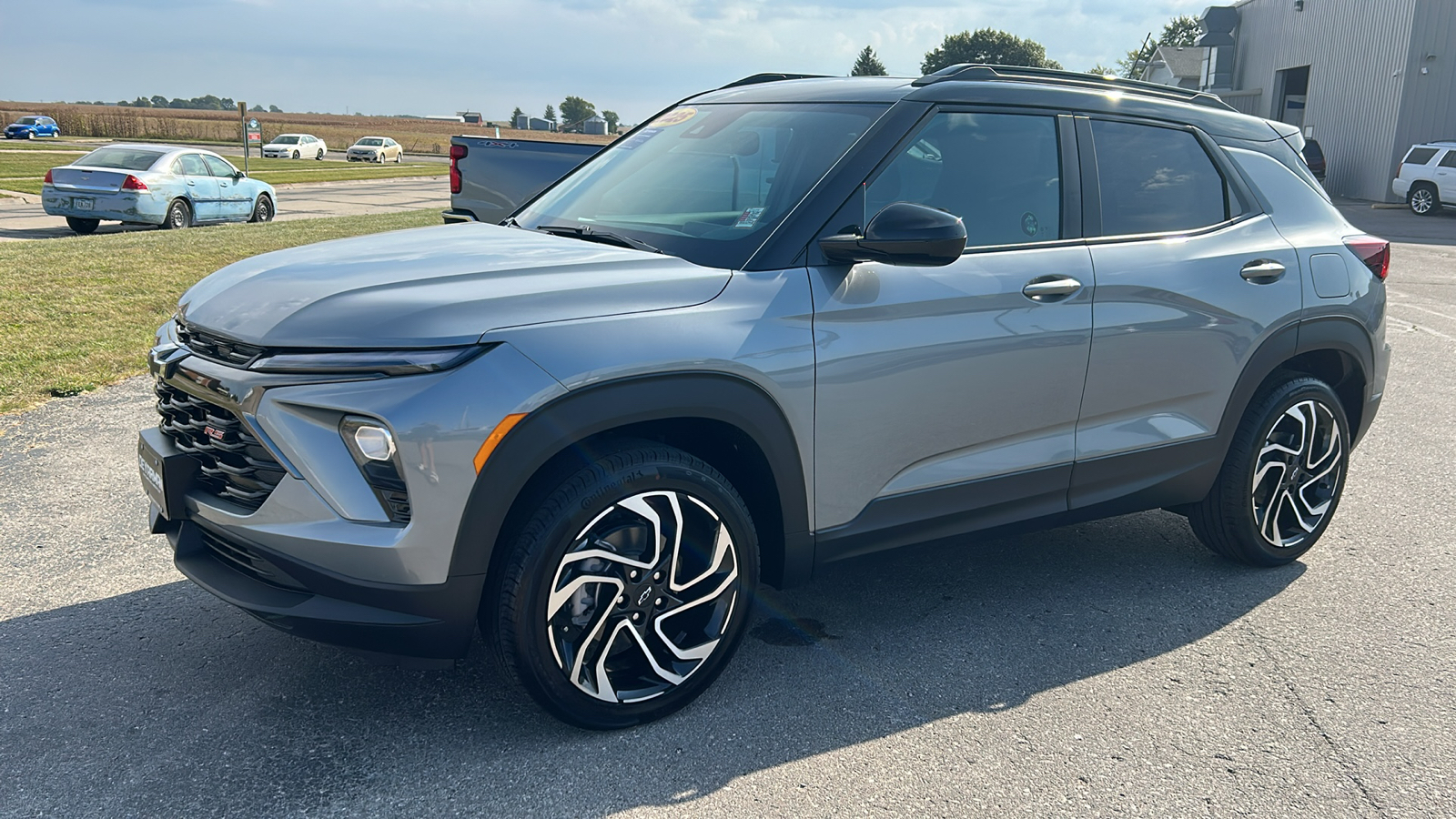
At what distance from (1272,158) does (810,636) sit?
8.89 ft

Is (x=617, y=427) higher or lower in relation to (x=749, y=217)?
lower

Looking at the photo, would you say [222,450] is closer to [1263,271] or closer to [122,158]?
[1263,271]

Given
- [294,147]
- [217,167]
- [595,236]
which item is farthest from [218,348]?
[294,147]

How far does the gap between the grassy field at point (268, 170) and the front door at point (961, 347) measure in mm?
28078

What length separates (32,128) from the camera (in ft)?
186

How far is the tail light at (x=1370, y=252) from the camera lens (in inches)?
178

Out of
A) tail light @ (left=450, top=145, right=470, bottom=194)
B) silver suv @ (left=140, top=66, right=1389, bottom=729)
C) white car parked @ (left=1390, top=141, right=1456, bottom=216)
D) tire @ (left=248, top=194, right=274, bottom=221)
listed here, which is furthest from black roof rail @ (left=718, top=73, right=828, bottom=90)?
white car parked @ (left=1390, top=141, right=1456, bottom=216)

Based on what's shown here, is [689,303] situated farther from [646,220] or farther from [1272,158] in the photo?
[1272,158]

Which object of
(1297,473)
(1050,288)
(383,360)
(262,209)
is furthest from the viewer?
(262,209)

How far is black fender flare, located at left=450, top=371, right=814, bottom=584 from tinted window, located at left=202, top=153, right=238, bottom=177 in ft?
63.5

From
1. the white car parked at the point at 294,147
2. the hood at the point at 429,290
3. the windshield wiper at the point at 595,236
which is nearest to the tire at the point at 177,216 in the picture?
the windshield wiper at the point at 595,236

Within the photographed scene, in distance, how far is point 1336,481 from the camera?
4.57 m

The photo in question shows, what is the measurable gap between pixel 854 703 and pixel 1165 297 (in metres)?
1.80

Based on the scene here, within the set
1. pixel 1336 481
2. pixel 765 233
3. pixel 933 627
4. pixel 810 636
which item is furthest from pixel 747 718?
pixel 1336 481
